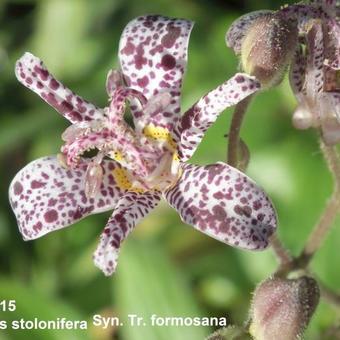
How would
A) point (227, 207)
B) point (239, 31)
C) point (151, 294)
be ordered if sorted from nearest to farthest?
point (227, 207)
point (239, 31)
point (151, 294)

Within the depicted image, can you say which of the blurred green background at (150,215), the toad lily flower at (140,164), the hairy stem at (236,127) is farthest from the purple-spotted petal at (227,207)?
the blurred green background at (150,215)

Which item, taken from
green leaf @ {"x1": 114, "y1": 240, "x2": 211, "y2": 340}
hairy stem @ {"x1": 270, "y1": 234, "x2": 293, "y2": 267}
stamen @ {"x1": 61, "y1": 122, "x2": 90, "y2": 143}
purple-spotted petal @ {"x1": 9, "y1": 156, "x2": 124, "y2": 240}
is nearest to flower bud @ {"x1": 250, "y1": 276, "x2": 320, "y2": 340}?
hairy stem @ {"x1": 270, "y1": 234, "x2": 293, "y2": 267}

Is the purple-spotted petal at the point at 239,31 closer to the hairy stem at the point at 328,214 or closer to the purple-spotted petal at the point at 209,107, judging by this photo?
the purple-spotted petal at the point at 209,107

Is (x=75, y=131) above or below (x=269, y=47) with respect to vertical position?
below

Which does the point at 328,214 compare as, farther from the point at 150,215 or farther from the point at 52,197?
the point at 150,215

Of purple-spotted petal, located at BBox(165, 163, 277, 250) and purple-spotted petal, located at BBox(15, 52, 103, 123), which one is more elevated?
purple-spotted petal, located at BBox(15, 52, 103, 123)

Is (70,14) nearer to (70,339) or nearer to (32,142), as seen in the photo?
(32,142)

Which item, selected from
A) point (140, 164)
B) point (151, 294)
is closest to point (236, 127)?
point (140, 164)

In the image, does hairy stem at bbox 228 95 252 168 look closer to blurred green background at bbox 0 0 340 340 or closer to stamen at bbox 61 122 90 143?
stamen at bbox 61 122 90 143
